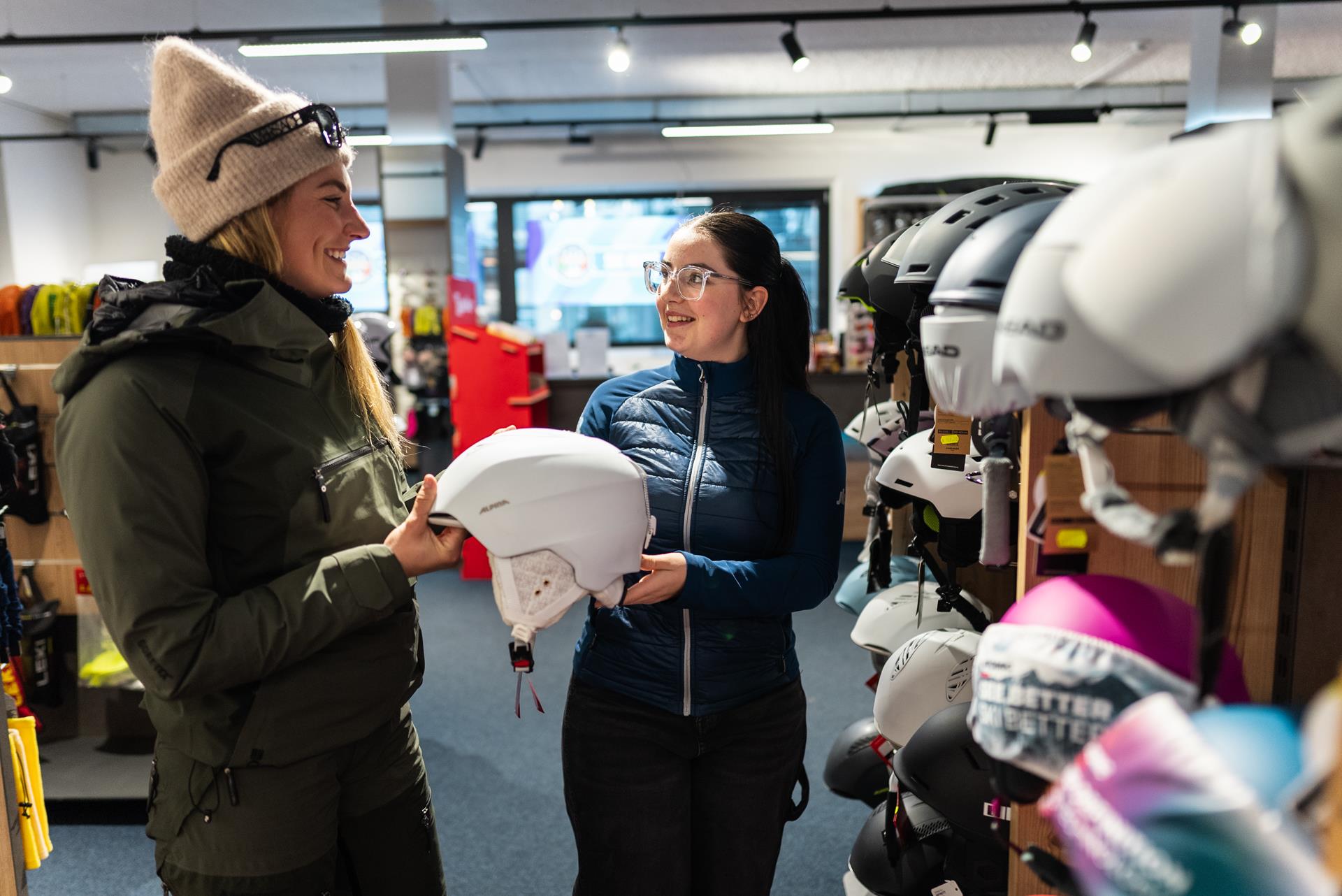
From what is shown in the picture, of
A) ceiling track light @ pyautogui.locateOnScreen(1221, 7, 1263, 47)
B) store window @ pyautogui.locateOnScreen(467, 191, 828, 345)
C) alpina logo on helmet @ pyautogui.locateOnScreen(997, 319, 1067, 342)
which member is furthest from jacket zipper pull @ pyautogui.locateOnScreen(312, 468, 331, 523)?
store window @ pyautogui.locateOnScreen(467, 191, 828, 345)

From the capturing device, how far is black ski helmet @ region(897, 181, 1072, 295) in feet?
4.02

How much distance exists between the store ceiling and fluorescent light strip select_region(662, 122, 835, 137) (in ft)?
1.59

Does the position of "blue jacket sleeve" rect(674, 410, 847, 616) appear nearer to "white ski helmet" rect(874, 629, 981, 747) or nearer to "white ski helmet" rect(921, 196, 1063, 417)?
"white ski helmet" rect(874, 629, 981, 747)

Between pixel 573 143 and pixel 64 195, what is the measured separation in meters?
5.71

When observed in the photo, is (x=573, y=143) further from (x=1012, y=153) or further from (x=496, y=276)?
(x=1012, y=153)

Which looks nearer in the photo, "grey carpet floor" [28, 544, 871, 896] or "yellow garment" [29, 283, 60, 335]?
"grey carpet floor" [28, 544, 871, 896]

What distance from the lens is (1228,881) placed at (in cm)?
59

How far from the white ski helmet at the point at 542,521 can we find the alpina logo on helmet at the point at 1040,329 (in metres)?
0.63

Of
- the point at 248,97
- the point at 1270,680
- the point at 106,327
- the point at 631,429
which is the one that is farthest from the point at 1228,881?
the point at 248,97

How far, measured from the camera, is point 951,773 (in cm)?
155

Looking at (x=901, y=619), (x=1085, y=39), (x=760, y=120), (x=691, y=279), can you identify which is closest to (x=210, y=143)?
(x=691, y=279)

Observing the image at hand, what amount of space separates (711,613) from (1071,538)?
658 millimetres

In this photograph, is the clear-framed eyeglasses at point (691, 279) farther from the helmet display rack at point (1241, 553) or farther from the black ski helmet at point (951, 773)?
the black ski helmet at point (951, 773)

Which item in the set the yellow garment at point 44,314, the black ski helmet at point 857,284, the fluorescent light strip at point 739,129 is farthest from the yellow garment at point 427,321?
the black ski helmet at point 857,284
